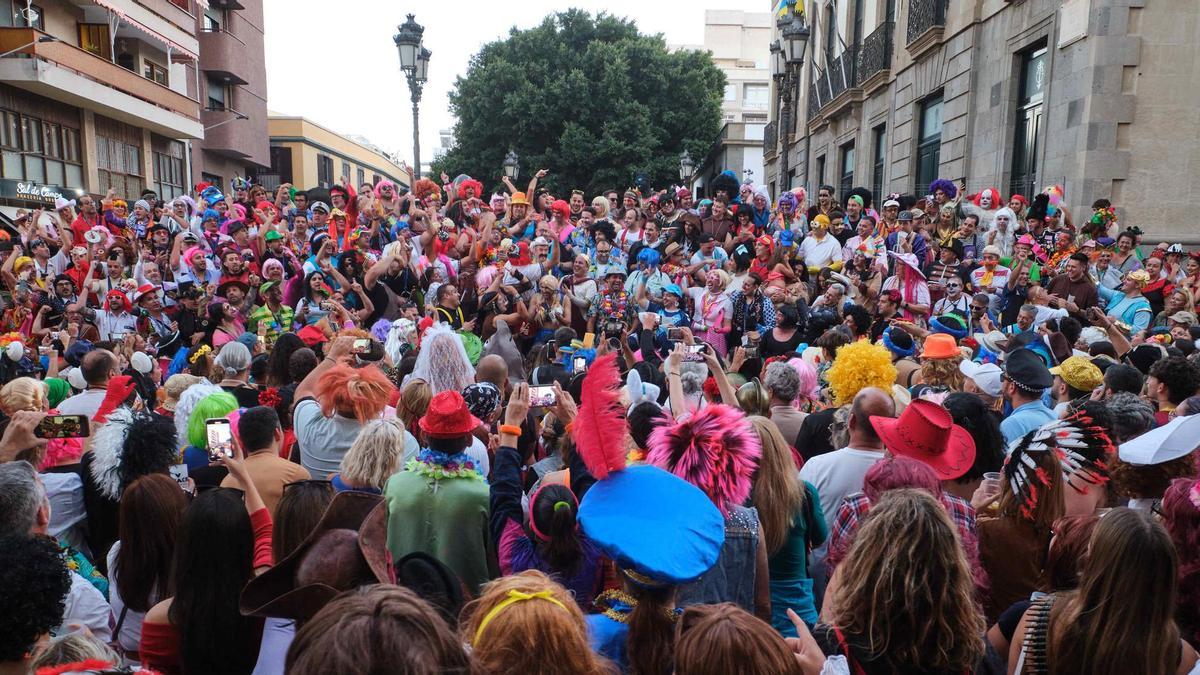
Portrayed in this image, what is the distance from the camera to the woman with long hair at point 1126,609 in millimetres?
2082

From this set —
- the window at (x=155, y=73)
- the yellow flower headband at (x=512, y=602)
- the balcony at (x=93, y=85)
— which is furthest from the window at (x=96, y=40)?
the yellow flower headband at (x=512, y=602)

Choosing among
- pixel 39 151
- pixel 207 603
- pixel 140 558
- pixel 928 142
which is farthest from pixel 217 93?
pixel 207 603

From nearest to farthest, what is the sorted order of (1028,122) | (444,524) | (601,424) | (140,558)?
(601,424), (140,558), (444,524), (1028,122)

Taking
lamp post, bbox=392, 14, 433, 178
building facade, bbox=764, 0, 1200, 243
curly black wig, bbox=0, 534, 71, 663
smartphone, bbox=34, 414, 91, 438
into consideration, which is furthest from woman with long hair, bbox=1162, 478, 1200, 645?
lamp post, bbox=392, 14, 433, 178

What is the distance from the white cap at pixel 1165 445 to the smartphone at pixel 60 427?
4401 mm

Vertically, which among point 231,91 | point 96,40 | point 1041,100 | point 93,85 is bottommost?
point 1041,100

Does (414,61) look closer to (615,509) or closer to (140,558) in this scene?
A: (140,558)

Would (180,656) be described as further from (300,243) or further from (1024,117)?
(1024,117)

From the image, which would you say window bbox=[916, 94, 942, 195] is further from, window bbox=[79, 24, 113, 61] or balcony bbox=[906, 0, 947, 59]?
window bbox=[79, 24, 113, 61]

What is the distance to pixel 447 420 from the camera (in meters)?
3.16

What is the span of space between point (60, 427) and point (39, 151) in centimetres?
2248

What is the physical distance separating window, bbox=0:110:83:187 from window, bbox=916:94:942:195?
862 inches

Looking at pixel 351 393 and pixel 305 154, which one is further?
pixel 305 154

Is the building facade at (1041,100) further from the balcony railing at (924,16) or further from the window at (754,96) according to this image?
the window at (754,96)
